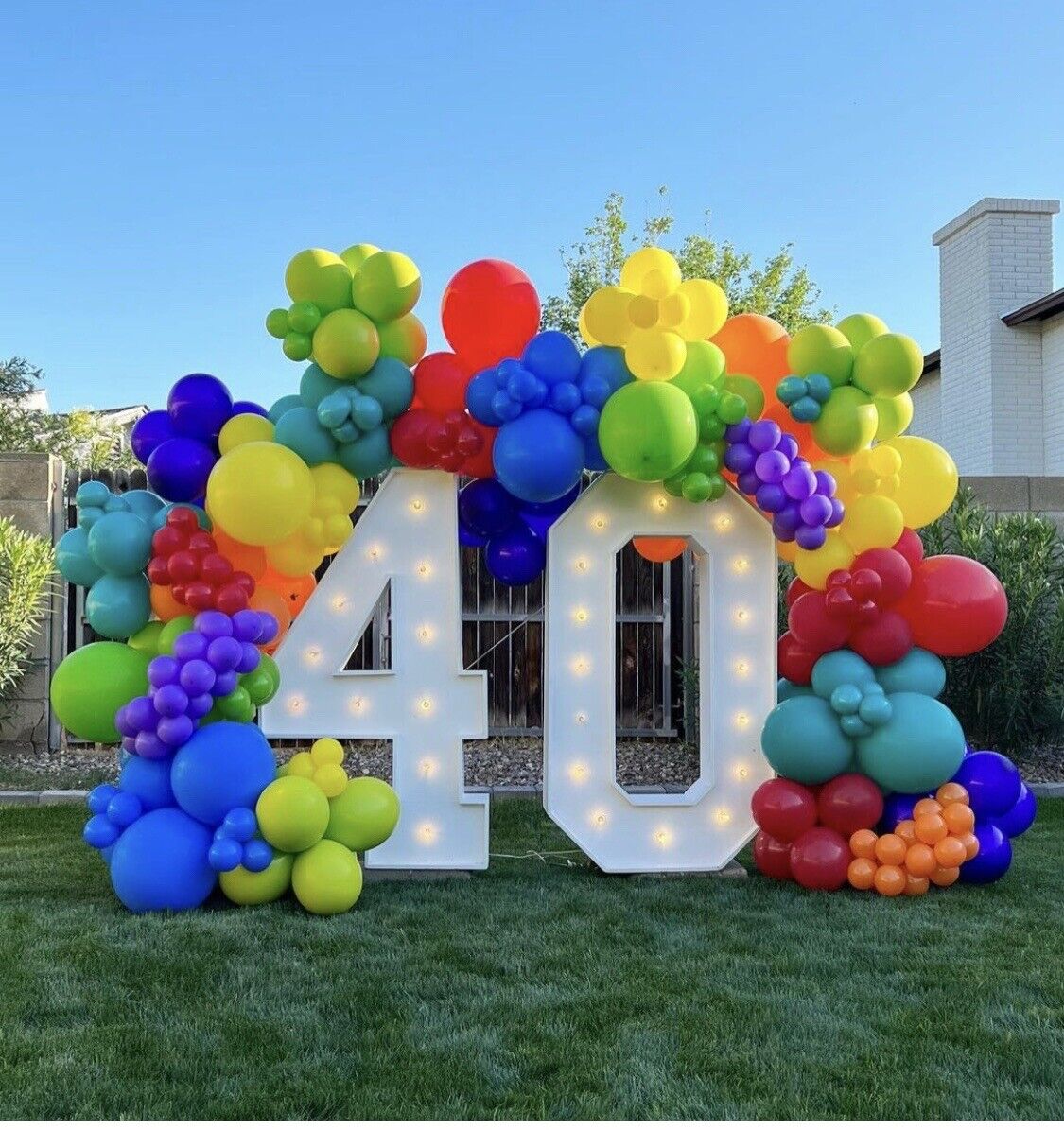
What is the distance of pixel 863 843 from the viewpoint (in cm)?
416

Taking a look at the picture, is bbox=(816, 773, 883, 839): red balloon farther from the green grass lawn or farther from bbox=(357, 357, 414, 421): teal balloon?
bbox=(357, 357, 414, 421): teal balloon

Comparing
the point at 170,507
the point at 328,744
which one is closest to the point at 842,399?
the point at 328,744

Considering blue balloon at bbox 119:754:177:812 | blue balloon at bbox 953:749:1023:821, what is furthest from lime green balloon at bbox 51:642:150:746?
blue balloon at bbox 953:749:1023:821

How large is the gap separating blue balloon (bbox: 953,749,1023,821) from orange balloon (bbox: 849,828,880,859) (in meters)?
0.42

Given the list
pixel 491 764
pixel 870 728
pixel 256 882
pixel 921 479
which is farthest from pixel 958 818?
pixel 491 764

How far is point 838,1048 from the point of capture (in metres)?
2.58

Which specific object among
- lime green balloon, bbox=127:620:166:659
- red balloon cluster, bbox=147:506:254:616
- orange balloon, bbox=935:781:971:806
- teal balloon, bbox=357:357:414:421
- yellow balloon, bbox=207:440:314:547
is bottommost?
orange balloon, bbox=935:781:971:806

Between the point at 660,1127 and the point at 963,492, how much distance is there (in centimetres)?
568

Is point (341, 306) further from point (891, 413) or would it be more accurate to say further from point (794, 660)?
point (794, 660)

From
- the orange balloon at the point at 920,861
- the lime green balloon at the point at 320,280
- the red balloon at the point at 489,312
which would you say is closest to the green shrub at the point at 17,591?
the lime green balloon at the point at 320,280

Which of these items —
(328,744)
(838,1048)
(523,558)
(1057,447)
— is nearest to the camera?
(838,1048)

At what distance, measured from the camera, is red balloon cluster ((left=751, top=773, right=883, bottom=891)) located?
4.17 metres

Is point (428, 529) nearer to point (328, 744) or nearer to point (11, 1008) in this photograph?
point (328, 744)

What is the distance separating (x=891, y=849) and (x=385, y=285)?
290cm
